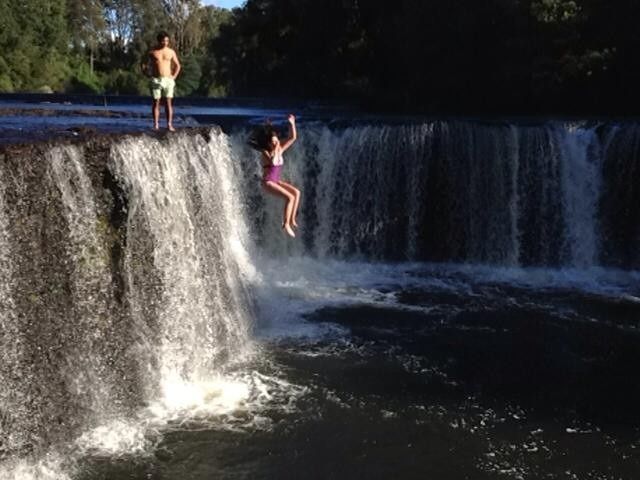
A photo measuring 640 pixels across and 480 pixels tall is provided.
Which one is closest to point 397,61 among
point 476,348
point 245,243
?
point 245,243

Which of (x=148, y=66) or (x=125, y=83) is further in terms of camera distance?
(x=125, y=83)

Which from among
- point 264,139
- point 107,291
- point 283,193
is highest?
point 264,139

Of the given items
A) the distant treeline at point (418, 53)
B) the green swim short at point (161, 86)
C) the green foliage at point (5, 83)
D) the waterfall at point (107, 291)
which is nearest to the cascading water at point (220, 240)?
the waterfall at point (107, 291)

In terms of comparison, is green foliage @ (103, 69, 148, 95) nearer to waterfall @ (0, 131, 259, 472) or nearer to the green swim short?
the green swim short

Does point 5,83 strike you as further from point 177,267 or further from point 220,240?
point 177,267

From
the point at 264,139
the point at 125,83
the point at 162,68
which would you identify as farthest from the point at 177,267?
the point at 125,83

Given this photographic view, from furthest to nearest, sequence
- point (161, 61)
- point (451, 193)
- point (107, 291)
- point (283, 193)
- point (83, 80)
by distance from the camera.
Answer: point (83, 80)
point (451, 193)
point (161, 61)
point (283, 193)
point (107, 291)

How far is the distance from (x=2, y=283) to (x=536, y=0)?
17.6 meters

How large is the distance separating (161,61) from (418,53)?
47.1 feet

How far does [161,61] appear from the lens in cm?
898

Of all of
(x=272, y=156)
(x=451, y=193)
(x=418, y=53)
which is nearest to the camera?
(x=272, y=156)

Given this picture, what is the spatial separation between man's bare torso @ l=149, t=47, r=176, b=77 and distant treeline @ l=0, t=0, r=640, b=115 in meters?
13.3

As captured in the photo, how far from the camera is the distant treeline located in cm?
1962

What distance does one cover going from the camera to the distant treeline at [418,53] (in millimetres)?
19625
